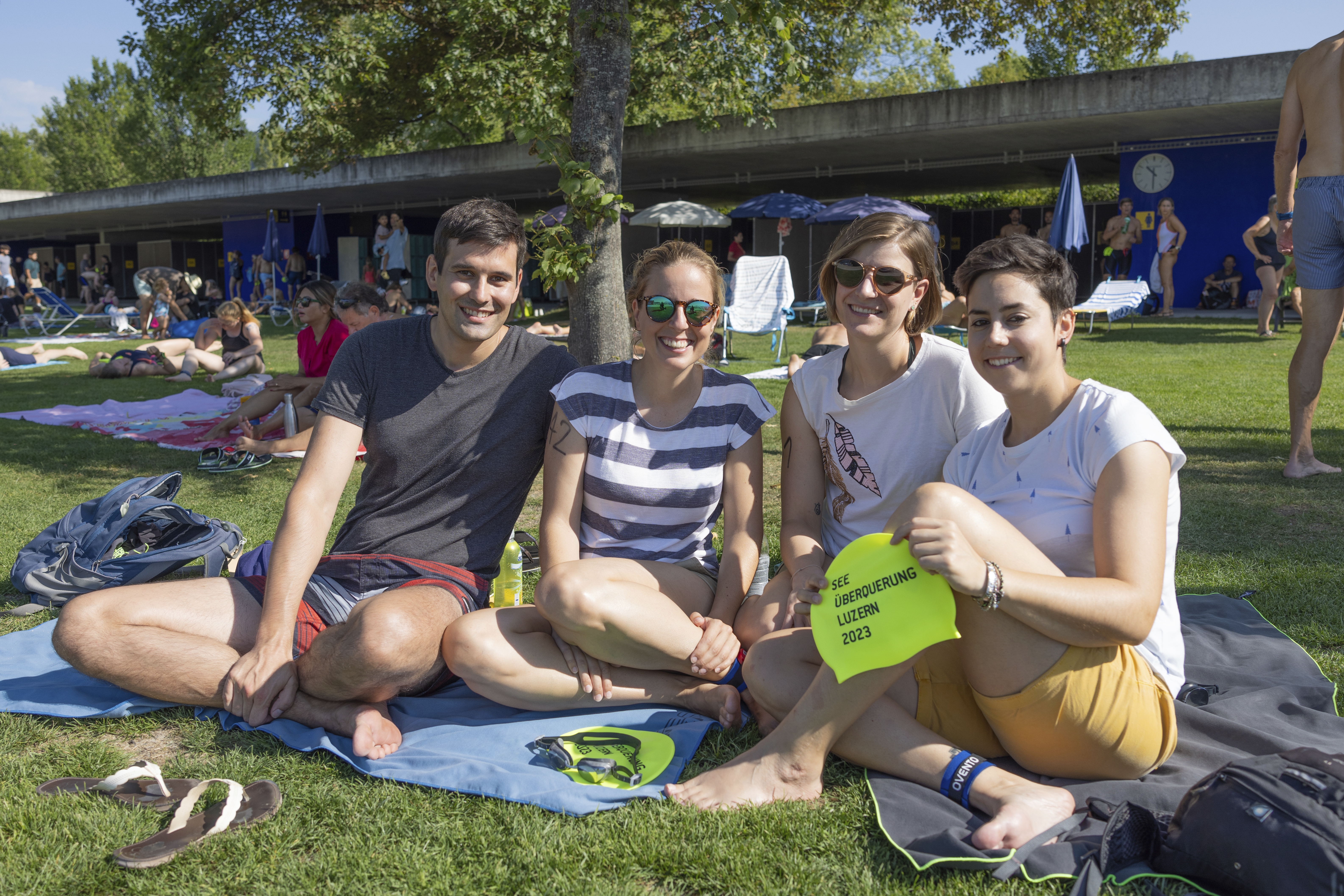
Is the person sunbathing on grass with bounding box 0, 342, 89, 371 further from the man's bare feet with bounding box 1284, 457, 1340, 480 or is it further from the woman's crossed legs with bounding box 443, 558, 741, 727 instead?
the man's bare feet with bounding box 1284, 457, 1340, 480

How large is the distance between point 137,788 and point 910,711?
195cm

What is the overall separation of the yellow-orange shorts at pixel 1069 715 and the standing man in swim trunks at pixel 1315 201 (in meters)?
Answer: 3.43

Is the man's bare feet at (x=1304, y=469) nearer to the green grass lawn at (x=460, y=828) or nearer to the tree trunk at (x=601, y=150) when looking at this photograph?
the green grass lawn at (x=460, y=828)

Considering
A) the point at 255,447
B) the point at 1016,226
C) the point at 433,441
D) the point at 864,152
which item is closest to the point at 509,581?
the point at 433,441

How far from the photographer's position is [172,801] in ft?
7.95

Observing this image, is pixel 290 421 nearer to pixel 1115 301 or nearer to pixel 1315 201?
pixel 1315 201

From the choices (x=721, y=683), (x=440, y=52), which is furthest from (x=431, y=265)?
(x=440, y=52)

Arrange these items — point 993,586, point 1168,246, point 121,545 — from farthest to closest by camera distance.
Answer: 1. point 1168,246
2. point 121,545
3. point 993,586

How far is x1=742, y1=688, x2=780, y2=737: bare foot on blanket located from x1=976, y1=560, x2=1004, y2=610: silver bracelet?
82 cm

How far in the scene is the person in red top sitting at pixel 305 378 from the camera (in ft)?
24.0

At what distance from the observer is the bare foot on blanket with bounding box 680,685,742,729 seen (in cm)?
280

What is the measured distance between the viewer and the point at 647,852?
86.0 inches

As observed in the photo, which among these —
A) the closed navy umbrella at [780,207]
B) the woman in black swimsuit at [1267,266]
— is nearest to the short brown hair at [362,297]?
the woman in black swimsuit at [1267,266]

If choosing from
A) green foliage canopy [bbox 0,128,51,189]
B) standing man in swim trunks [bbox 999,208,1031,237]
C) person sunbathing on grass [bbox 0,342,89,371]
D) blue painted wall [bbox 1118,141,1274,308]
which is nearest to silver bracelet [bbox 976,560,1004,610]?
standing man in swim trunks [bbox 999,208,1031,237]
